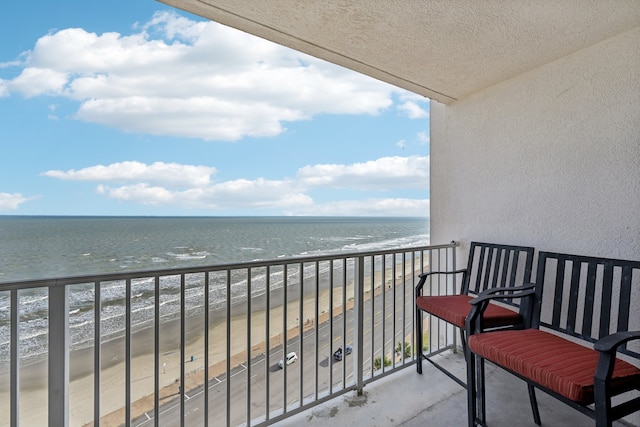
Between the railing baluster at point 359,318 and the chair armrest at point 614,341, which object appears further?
the railing baluster at point 359,318

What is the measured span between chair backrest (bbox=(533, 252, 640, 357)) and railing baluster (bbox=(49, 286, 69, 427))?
2336 mm

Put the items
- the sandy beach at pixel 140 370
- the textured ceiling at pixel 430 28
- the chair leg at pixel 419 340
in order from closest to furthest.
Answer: the textured ceiling at pixel 430 28 → the chair leg at pixel 419 340 → the sandy beach at pixel 140 370

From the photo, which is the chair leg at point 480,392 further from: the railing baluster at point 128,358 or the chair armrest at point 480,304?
the railing baluster at point 128,358

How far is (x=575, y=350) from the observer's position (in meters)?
1.42

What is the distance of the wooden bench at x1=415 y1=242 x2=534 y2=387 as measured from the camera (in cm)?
195

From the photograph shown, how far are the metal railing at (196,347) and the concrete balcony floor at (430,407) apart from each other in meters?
0.10

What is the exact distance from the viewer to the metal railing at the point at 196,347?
4.38 ft

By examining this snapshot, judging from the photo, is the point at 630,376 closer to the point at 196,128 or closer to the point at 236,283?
the point at 236,283

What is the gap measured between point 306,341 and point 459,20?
7.67 m

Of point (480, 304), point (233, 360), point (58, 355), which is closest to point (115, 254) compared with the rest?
point (233, 360)

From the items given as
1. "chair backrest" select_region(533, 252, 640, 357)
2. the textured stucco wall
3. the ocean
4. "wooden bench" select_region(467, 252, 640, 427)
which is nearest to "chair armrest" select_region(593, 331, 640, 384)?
"wooden bench" select_region(467, 252, 640, 427)

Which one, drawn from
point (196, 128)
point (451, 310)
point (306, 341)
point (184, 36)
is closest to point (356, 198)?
point (196, 128)

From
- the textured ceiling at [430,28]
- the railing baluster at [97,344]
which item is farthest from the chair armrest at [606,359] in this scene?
the railing baluster at [97,344]

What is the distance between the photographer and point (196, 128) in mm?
24562
